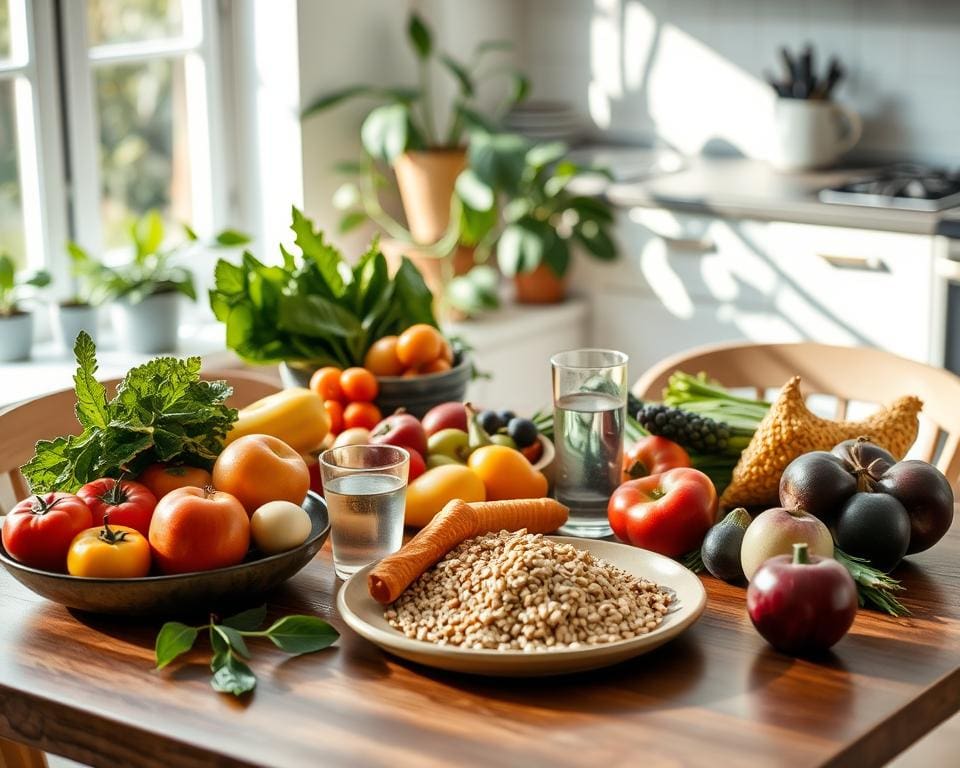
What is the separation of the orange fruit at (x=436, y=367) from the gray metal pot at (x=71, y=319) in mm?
1258

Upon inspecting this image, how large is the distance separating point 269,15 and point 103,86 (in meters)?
0.45

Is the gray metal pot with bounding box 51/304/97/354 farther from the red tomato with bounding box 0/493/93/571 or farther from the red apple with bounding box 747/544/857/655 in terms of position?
the red apple with bounding box 747/544/857/655

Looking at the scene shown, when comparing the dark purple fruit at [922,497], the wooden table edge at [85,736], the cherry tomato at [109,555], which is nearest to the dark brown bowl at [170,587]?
the cherry tomato at [109,555]

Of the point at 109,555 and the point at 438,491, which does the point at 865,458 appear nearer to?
the point at 438,491

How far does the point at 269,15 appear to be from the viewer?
334 centimetres

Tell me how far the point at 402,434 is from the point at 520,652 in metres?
0.53

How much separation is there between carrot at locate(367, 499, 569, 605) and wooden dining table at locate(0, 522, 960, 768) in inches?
2.6

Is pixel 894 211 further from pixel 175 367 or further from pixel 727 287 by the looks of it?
pixel 175 367

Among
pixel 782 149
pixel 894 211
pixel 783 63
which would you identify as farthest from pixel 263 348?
pixel 783 63

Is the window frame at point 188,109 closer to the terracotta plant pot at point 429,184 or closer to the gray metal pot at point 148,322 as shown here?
the gray metal pot at point 148,322

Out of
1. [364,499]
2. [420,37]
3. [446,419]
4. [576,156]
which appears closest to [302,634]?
[364,499]

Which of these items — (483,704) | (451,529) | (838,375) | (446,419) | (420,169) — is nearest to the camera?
(483,704)

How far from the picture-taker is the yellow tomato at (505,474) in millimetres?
1611

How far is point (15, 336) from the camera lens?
9.41 ft
